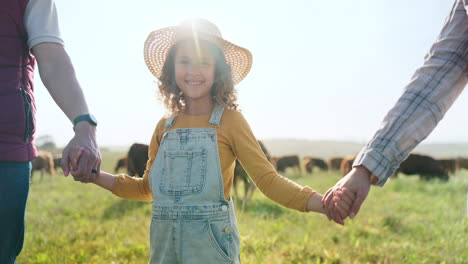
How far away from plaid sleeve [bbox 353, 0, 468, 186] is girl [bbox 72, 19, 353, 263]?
30 cm

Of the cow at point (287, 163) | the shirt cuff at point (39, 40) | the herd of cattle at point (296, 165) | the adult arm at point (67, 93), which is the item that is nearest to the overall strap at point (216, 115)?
the adult arm at point (67, 93)

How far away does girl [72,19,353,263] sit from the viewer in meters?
2.37

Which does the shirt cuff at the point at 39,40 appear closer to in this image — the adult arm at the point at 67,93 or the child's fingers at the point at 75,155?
the adult arm at the point at 67,93

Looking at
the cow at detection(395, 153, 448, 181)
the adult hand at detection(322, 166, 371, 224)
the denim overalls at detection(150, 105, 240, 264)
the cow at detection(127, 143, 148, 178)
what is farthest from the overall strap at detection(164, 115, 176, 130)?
the cow at detection(395, 153, 448, 181)

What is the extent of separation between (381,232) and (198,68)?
498 centimetres

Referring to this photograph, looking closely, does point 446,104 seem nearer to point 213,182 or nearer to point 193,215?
point 213,182

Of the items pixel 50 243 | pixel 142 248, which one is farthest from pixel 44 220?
pixel 142 248

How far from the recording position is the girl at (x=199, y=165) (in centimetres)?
237

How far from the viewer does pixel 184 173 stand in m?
2.43

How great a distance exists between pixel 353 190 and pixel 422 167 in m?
20.9

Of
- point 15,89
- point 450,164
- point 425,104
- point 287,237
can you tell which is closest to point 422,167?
point 450,164

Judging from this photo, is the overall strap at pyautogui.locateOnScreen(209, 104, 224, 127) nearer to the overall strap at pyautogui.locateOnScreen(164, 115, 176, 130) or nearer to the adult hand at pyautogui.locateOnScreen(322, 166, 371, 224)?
the overall strap at pyautogui.locateOnScreen(164, 115, 176, 130)

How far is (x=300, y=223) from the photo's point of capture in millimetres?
7320

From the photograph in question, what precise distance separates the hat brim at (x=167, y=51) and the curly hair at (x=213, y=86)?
0.17ft
